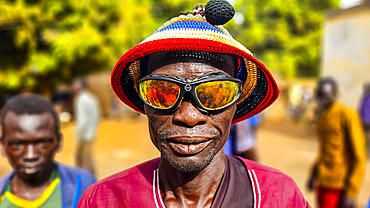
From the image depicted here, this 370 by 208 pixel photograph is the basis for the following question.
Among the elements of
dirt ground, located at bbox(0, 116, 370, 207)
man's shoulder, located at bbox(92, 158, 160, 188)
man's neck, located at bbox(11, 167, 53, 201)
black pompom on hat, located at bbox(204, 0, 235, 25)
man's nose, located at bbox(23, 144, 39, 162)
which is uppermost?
black pompom on hat, located at bbox(204, 0, 235, 25)

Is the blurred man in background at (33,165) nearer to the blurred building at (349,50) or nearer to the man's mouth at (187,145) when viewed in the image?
the man's mouth at (187,145)

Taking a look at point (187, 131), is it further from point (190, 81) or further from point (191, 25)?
point (191, 25)

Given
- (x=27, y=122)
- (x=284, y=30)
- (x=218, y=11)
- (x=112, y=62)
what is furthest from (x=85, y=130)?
(x=284, y=30)

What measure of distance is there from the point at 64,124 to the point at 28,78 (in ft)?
11.0

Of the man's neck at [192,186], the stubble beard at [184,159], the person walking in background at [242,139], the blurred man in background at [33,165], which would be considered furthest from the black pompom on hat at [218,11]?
the person walking in background at [242,139]

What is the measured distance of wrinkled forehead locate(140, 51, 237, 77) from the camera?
1.37m

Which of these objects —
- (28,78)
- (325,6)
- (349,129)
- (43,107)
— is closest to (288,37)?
(325,6)

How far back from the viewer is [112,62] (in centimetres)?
1287

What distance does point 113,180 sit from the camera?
1521 mm

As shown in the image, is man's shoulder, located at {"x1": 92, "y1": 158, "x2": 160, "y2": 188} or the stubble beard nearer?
the stubble beard

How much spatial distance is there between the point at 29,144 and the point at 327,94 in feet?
11.0

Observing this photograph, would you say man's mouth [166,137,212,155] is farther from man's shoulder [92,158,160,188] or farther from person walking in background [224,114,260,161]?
person walking in background [224,114,260,161]

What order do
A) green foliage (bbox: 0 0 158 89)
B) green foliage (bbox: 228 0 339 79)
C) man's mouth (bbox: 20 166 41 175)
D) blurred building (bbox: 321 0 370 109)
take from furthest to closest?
green foliage (bbox: 228 0 339 79) < green foliage (bbox: 0 0 158 89) < blurred building (bbox: 321 0 370 109) < man's mouth (bbox: 20 166 41 175)

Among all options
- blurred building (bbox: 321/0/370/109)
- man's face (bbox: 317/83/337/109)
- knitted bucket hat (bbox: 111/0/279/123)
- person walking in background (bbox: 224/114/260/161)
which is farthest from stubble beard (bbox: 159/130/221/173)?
blurred building (bbox: 321/0/370/109)
